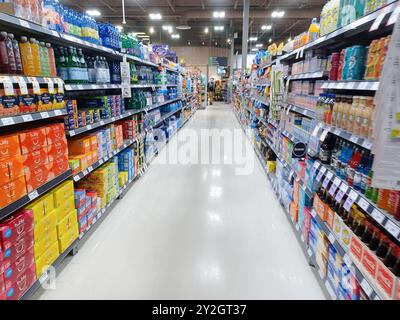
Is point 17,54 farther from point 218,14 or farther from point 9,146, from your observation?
point 218,14

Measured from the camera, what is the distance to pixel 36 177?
204cm

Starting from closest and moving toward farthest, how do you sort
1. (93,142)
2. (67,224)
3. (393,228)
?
1. (393,228)
2. (67,224)
3. (93,142)

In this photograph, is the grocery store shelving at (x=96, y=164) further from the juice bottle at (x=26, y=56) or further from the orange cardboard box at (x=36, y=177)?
the juice bottle at (x=26, y=56)

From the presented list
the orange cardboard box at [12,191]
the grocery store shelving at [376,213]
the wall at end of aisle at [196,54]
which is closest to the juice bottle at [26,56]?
the orange cardboard box at [12,191]

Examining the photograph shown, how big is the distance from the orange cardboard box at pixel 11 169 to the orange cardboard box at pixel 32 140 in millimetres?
91

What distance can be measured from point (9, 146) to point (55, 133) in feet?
1.71

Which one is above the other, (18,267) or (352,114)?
(352,114)

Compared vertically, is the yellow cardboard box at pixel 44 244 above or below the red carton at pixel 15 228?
below

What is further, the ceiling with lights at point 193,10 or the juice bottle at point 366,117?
the ceiling with lights at point 193,10

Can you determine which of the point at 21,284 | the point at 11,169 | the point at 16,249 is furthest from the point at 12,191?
the point at 21,284

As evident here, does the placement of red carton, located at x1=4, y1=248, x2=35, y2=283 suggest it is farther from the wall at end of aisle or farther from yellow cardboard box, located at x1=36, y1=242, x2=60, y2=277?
the wall at end of aisle

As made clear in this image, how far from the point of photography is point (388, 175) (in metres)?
1.20

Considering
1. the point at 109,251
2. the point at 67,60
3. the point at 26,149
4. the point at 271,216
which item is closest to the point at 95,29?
the point at 67,60

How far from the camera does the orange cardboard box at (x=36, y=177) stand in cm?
196
